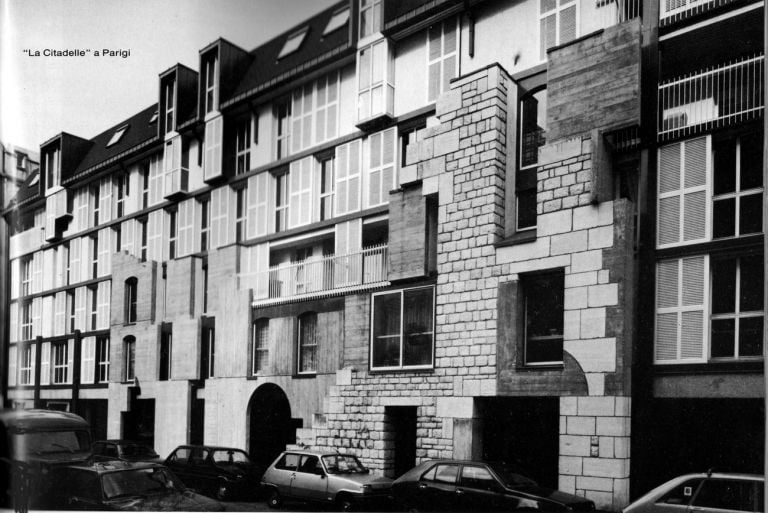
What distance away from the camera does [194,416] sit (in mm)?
9000

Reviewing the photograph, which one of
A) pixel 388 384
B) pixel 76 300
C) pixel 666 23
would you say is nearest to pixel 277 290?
pixel 388 384

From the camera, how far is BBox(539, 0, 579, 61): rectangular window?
23.2 feet

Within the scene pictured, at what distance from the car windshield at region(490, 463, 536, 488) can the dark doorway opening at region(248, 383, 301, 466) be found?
Answer: 253cm

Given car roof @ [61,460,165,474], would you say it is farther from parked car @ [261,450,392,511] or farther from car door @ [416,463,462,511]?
car door @ [416,463,462,511]

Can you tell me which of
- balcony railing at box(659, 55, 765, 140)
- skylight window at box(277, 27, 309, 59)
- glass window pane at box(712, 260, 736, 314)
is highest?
skylight window at box(277, 27, 309, 59)

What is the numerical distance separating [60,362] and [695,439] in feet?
23.5

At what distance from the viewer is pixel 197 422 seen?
9016mm

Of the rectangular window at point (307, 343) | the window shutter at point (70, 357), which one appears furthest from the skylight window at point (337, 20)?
the window shutter at point (70, 357)

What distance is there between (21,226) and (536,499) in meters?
6.68

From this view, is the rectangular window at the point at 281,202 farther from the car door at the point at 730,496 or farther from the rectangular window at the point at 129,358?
the car door at the point at 730,496

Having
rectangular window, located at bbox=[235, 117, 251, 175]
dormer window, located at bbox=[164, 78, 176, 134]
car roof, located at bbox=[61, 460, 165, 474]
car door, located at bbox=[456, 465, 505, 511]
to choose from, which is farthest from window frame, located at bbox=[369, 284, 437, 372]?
dormer window, located at bbox=[164, 78, 176, 134]

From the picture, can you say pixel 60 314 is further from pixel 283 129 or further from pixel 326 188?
pixel 326 188

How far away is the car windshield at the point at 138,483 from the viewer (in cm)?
781

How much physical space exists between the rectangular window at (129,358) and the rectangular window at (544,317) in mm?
4980
